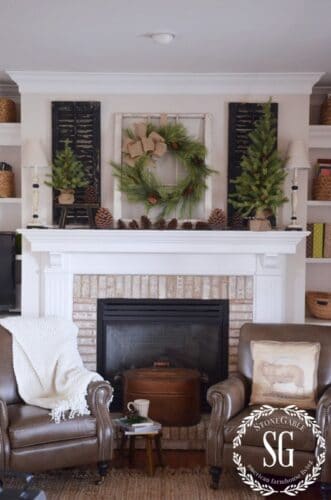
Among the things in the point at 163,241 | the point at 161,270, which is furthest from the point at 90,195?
the point at 161,270

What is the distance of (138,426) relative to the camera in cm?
373

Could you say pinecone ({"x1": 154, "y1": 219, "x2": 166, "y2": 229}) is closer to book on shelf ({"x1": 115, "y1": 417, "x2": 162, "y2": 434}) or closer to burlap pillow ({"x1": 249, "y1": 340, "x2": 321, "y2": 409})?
burlap pillow ({"x1": 249, "y1": 340, "x2": 321, "y2": 409})

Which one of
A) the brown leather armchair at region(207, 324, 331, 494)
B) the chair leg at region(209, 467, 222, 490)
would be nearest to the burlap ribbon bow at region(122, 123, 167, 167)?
the brown leather armchair at region(207, 324, 331, 494)

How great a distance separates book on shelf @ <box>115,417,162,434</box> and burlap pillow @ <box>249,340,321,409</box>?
622 millimetres

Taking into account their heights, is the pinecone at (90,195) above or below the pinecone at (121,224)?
above

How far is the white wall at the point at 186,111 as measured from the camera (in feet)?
Answer: 14.5

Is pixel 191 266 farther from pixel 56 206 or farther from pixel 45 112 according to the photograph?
pixel 45 112

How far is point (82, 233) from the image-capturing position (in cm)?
425

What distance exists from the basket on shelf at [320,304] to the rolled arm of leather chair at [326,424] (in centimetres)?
106

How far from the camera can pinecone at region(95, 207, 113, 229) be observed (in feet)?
14.1

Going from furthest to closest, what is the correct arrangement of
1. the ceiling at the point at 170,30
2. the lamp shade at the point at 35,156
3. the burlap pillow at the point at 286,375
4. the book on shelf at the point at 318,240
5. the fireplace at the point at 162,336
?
1. the book on shelf at the point at 318,240
2. the fireplace at the point at 162,336
3. the lamp shade at the point at 35,156
4. the burlap pillow at the point at 286,375
5. the ceiling at the point at 170,30

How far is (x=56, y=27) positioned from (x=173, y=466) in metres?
2.77

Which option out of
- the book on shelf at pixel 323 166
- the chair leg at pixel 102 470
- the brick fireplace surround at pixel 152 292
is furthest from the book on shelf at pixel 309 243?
the chair leg at pixel 102 470

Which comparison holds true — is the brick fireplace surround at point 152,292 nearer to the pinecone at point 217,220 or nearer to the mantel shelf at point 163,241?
the mantel shelf at point 163,241
